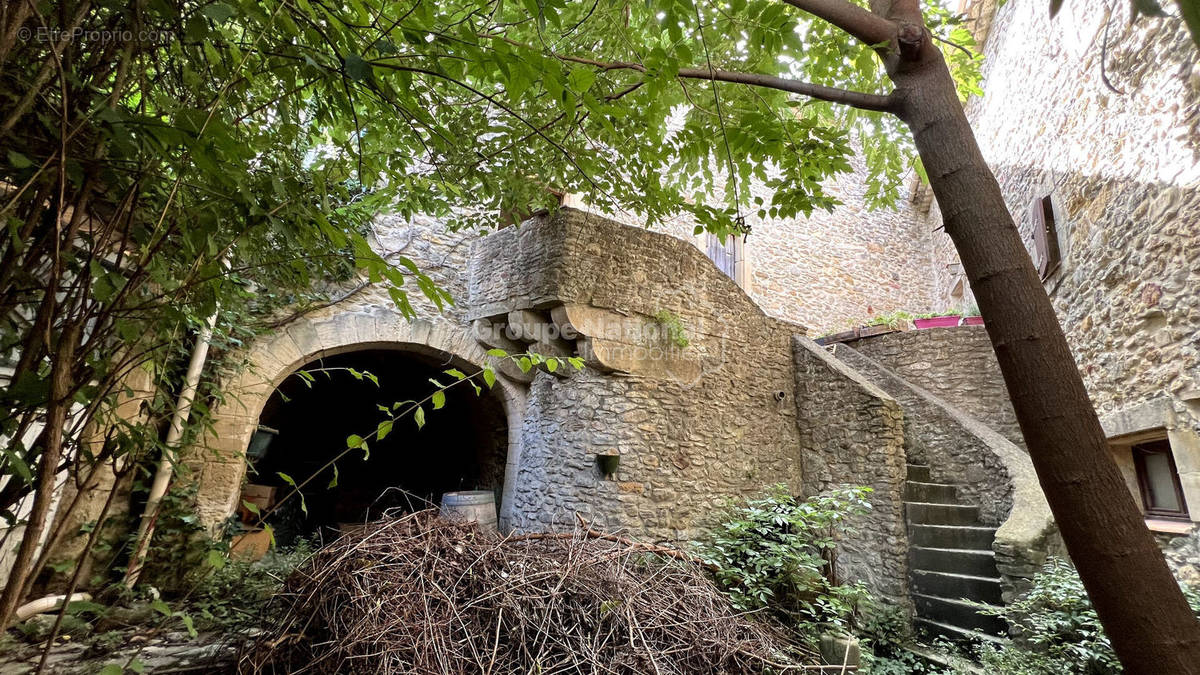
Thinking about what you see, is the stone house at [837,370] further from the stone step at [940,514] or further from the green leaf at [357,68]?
the green leaf at [357,68]

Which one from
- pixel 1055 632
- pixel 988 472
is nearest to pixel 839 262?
pixel 988 472

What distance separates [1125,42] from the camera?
3.51 meters

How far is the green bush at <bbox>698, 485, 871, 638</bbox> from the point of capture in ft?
11.9

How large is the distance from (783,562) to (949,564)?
1740 millimetres

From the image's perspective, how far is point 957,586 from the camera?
4.32 metres

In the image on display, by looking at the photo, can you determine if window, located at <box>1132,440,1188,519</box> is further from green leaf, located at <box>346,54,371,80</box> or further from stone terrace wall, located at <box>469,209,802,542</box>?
green leaf, located at <box>346,54,371,80</box>

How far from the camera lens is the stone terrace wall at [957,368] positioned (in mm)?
6219

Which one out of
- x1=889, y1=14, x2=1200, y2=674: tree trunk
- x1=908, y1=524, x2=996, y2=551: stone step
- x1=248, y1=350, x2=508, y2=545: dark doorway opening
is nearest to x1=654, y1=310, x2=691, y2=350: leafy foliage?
x1=248, y1=350, x2=508, y2=545: dark doorway opening

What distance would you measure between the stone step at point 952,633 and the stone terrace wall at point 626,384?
1.61 metres

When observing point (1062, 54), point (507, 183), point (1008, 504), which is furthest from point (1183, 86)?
point (507, 183)

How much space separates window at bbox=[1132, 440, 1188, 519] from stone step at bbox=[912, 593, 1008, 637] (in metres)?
1.26

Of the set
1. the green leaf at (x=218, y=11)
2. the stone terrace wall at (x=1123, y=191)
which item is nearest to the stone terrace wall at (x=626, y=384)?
the stone terrace wall at (x=1123, y=191)

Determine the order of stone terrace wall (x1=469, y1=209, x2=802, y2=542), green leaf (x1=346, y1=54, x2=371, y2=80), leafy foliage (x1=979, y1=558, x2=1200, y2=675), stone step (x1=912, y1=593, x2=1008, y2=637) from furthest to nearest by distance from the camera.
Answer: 1. stone terrace wall (x1=469, y1=209, x2=802, y2=542)
2. stone step (x1=912, y1=593, x2=1008, y2=637)
3. leafy foliage (x1=979, y1=558, x2=1200, y2=675)
4. green leaf (x1=346, y1=54, x2=371, y2=80)

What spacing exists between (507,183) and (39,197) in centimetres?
276
